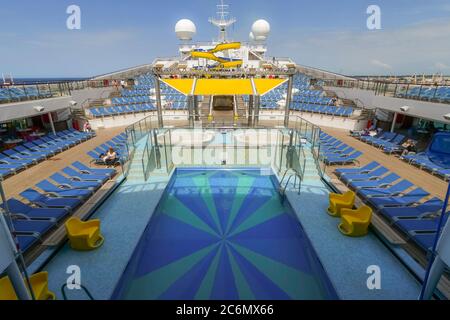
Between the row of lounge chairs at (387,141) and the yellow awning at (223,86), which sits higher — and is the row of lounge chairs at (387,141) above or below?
below

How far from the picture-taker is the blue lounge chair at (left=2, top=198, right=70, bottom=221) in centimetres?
553

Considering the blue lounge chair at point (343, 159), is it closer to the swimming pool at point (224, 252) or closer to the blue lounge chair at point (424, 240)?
the swimming pool at point (224, 252)

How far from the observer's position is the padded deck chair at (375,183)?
729 cm

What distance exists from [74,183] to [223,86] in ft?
28.0

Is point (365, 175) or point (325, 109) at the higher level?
point (325, 109)

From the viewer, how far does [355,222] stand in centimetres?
503

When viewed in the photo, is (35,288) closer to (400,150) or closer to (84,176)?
(84,176)

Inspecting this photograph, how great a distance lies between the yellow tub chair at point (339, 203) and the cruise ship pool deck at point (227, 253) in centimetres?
18

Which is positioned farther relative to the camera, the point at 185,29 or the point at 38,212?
the point at 185,29

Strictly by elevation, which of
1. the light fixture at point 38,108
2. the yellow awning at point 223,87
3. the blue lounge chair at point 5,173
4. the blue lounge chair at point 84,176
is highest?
the yellow awning at point 223,87

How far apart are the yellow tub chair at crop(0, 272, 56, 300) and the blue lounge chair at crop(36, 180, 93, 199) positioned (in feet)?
11.3

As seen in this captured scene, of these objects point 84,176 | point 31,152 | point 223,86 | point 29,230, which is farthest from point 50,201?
point 223,86

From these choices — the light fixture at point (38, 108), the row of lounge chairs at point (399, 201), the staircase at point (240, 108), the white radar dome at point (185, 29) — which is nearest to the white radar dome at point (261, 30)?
the white radar dome at point (185, 29)
